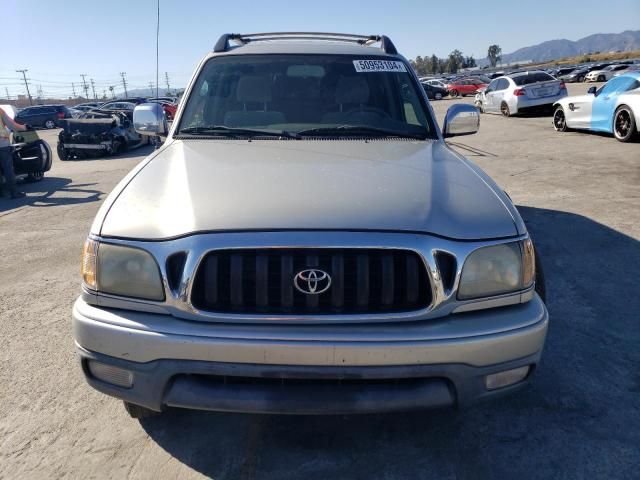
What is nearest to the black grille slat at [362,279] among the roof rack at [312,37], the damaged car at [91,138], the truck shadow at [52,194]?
the roof rack at [312,37]

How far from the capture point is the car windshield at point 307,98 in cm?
342

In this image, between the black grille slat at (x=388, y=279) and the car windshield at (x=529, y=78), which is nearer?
the black grille slat at (x=388, y=279)

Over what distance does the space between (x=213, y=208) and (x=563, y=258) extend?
385 centimetres

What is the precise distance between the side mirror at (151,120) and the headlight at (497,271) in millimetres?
2663

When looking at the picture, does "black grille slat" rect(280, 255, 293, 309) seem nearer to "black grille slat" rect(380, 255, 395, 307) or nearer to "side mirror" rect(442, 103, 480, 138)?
"black grille slat" rect(380, 255, 395, 307)

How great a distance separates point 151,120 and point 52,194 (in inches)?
270

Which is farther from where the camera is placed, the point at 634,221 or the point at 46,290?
the point at 634,221

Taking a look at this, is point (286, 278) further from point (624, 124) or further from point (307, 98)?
point (624, 124)

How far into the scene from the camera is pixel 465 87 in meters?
40.9

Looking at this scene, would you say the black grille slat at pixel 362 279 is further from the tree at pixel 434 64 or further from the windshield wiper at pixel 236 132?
the tree at pixel 434 64

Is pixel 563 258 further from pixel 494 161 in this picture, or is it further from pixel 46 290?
pixel 494 161

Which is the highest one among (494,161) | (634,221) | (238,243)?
(238,243)

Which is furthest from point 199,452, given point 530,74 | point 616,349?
point 530,74

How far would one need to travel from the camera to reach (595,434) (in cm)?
251
